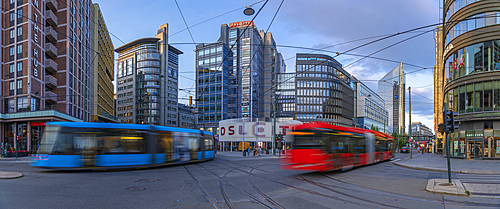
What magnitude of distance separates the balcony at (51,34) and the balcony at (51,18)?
50.1 inches

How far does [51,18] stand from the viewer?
4172 cm

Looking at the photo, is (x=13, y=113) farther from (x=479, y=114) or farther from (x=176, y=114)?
(x=176, y=114)

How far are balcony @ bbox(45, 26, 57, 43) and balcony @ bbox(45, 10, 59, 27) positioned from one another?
1.27 meters

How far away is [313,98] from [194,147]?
3228 inches

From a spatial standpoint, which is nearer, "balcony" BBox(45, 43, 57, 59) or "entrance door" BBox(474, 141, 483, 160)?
"entrance door" BBox(474, 141, 483, 160)

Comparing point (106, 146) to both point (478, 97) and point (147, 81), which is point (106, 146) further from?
point (147, 81)

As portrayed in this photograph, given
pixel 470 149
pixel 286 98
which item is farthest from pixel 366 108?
pixel 470 149

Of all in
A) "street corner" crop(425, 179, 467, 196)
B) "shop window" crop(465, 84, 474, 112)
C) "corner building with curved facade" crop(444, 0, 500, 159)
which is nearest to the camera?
"street corner" crop(425, 179, 467, 196)

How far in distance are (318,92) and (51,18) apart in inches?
3041

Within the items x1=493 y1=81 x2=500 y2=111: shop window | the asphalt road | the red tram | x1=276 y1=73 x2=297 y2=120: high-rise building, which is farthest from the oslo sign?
x1=276 y1=73 x2=297 y2=120: high-rise building

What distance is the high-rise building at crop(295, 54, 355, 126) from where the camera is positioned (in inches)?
3883

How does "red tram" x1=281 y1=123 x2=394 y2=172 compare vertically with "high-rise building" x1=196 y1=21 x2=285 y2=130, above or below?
below

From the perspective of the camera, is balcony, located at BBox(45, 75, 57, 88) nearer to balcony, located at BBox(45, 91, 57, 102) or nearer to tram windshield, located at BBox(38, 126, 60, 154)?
balcony, located at BBox(45, 91, 57, 102)

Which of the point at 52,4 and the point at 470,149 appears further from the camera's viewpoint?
the point at 52,4
